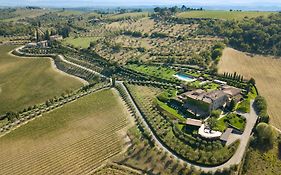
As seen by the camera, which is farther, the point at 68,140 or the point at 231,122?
the point at 231,122

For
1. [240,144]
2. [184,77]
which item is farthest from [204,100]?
[184,77]

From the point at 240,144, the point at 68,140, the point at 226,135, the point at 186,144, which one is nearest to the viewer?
the point at 240,144

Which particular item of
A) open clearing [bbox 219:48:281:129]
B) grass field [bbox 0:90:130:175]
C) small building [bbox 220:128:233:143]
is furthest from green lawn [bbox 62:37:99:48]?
small building [bbox 220:128:233:143]

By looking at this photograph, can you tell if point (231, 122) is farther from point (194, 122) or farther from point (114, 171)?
point (114, 171)

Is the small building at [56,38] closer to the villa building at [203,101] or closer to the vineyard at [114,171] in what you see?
the villa building at [203,101]

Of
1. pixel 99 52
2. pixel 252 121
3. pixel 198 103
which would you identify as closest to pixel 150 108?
pixel 198 103

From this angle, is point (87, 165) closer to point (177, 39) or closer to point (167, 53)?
point (167, 53)

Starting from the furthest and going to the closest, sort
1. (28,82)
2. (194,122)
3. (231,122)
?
(28,82), (231,122), (194,122)
